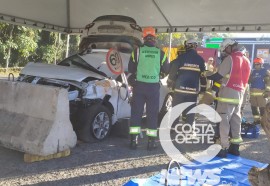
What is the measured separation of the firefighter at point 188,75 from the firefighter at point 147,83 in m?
0.72

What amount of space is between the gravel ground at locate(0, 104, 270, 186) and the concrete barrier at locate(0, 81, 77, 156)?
236 millimetres

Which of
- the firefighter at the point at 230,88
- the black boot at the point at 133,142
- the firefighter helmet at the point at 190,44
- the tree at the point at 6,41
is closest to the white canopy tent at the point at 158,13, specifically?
the firefighter helmet at the point at 190,44

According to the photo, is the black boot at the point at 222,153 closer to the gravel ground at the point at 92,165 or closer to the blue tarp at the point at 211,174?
the blue tarp at the point at 211,174

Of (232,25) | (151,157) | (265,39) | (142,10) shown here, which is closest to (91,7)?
(142,10)

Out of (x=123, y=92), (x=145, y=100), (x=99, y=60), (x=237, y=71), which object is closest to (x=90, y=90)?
(x=123, y=92)

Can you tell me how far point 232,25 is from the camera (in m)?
8.99

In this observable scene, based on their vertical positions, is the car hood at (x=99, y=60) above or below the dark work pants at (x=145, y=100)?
above

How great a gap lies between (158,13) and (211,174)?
20.5ft

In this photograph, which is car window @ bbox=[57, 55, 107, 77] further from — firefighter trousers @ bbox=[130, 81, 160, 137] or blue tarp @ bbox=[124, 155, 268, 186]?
blue tarp @ bbox=[124, 155, 268, 186]

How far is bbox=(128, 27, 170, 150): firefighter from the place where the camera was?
6.09 m

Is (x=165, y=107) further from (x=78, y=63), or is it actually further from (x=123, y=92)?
(x=78, y=63)

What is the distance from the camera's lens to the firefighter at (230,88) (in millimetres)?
5719

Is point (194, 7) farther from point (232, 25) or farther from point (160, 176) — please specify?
point (160, 176)

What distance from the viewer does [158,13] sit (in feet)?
31.8
